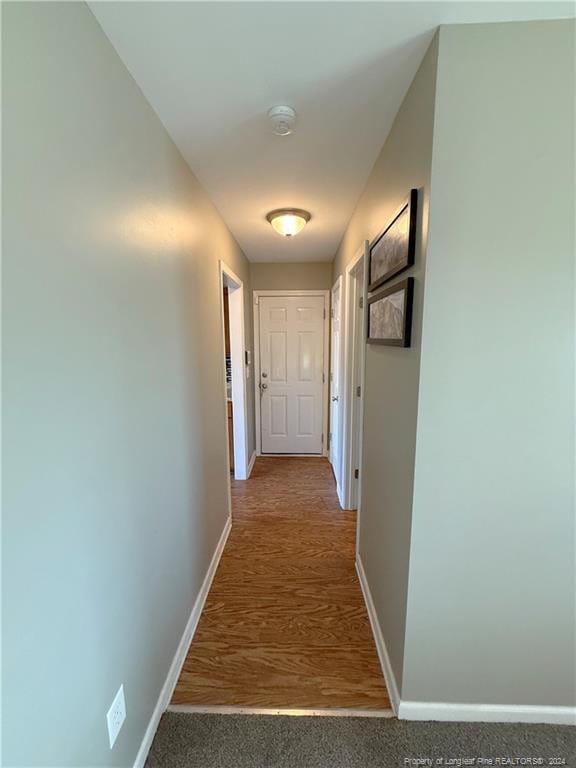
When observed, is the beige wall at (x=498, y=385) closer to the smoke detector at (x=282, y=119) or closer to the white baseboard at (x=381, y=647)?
the white baseboard at (x=381, y=647)

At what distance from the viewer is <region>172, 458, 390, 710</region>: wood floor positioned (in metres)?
1.38

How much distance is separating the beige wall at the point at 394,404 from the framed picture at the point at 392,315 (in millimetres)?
38

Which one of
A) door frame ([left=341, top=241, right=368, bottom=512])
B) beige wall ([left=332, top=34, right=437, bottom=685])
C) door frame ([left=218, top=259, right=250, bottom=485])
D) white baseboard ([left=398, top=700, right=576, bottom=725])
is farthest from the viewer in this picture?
door frame ([left=218, top=259, right=250, bottom=485])

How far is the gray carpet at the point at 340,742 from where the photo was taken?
3.74 feet

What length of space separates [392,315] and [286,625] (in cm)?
163

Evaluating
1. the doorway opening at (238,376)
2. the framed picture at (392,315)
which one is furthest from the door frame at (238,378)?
the framed picture at (392,315)

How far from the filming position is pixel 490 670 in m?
1.24

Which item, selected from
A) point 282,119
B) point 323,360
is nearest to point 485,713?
point 282,119

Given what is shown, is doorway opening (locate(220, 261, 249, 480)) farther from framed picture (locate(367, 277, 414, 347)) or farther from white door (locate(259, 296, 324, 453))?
framed picture (locate(367, 277, 414, 347))

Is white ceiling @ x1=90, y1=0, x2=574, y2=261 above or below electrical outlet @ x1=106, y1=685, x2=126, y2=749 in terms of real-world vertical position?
above

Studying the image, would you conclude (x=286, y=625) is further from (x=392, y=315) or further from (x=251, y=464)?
(x=251, y=464)

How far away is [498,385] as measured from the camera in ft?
3.49

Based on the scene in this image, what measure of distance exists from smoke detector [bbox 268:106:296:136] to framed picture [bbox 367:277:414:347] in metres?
0.77

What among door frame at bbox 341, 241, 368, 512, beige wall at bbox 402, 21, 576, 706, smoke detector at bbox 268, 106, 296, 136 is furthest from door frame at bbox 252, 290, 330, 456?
beige wall at bbox 402, 21, 576, 706
